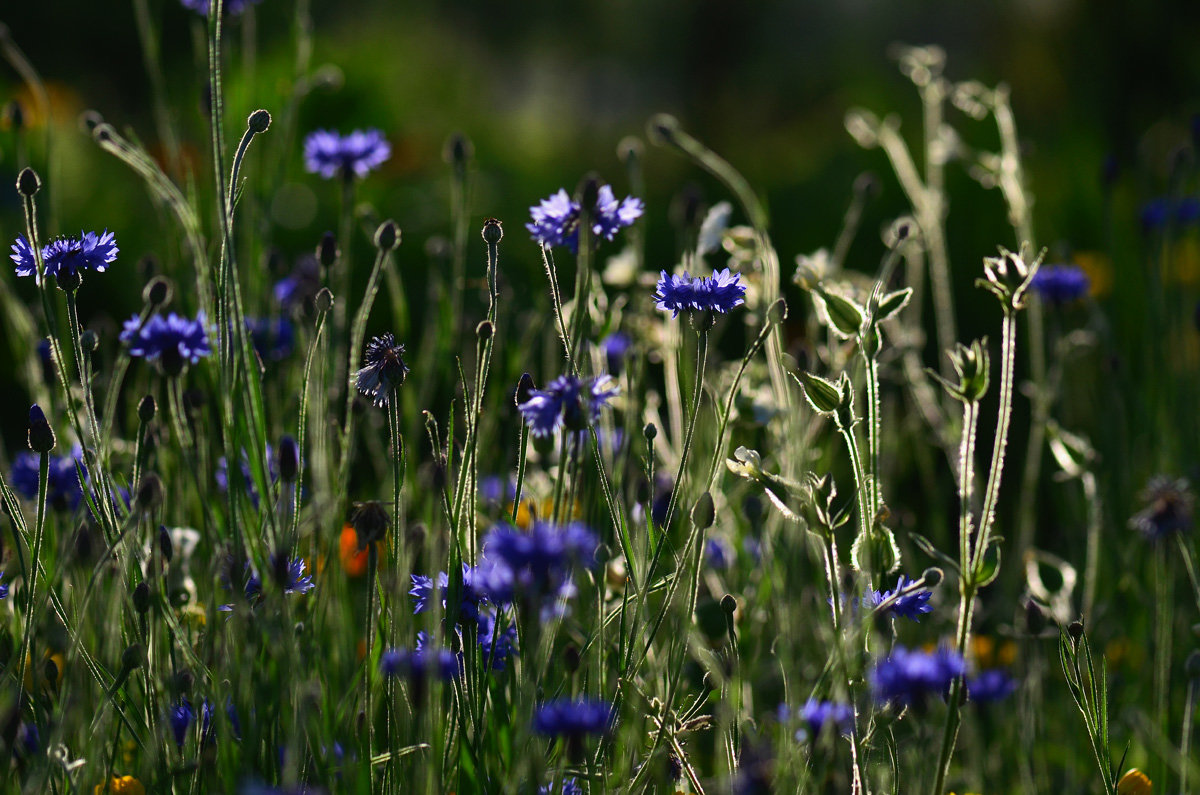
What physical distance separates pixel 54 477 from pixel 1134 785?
1227mm

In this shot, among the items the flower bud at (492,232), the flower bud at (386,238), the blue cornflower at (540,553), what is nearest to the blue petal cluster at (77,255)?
the flower bud at (386,238)

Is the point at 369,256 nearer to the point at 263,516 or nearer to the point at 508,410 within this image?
the point at 508,410

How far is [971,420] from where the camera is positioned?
1.02 metres

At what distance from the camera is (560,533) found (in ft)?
2.42

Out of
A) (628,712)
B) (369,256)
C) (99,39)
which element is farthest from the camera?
(99,39)

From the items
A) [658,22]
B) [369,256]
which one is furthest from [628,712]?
[658,22]

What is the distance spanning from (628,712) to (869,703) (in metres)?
0.22

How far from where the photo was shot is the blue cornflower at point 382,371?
99cm

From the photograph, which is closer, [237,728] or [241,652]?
[241,652]

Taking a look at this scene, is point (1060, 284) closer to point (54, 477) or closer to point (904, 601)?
point (904, 601)

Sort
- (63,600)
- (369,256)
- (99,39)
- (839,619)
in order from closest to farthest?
(839,619), (63,600), (369,256), (99,39)

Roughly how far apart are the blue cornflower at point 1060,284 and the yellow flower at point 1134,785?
868mm

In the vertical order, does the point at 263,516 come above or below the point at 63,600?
above

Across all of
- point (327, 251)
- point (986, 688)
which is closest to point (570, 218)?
point (327, 251)
